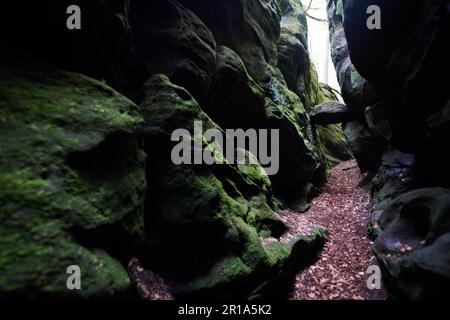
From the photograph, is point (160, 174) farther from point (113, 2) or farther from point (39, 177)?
point (113, 2)

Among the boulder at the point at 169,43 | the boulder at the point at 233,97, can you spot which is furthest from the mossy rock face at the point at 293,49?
the boulder at the point at 169,43

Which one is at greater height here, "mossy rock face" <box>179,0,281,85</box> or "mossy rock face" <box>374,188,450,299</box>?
"mossy rock face" <box>179,0,281,85</box>

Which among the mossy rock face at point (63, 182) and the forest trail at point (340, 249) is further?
the forest trail at point (340, 249)

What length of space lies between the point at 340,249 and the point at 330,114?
36.9 feet

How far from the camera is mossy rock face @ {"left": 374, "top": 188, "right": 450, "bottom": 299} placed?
491cm

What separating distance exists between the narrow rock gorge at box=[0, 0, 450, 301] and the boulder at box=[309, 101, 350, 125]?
5.77 m

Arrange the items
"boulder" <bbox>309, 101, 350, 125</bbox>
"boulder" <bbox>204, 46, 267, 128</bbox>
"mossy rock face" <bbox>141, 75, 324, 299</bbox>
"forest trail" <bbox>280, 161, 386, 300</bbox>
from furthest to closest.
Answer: "boulder" <bbox>309, 101, 350, 125</bbox>, "boulder" <bbox>204, 46, 267, 128</bbox>, "forest trail" <bbox>280, 161, 386, 300</bbox>, "mossy rock face" <bbox>141, 75, 324, 299</bbox>

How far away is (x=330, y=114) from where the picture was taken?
61.3ft

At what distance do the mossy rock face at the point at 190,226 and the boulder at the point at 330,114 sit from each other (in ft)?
42.7

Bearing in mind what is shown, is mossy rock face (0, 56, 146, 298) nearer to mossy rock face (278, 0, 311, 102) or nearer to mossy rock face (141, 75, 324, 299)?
mossy rock face (141, 75, 324, 299)

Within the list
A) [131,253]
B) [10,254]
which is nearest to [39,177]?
[10,254]

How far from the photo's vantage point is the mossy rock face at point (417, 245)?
4.91 metres

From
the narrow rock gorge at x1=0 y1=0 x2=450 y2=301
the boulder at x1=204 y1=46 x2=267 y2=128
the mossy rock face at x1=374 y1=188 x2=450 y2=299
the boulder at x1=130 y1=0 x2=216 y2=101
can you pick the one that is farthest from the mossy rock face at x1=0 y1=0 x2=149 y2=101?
the mossy rock face at x1=374 y1=188 x2=450 y2=299

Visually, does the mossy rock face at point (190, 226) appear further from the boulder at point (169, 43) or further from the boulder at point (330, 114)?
the boulder at point (330, 114)
